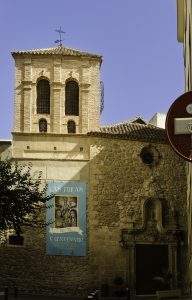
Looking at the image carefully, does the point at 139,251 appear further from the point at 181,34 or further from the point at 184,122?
the point at 184,122

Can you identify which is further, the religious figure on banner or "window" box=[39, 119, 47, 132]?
"window" box=[39, 119, 47, 132]

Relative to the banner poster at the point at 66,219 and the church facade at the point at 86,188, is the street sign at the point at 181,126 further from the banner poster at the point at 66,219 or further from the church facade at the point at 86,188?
the church facade at the point at 86,188

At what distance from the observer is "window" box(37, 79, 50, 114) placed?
28875mm

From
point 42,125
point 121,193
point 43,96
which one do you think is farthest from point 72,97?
point 121,193

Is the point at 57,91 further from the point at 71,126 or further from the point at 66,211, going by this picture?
the point at 66,211

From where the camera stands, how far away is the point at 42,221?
2588cm

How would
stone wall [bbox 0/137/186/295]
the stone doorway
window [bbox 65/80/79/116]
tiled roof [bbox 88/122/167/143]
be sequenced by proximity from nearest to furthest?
1. stone wall [bbox 0/137/186/295]
2. the stone doorway
3. tiled roof [bbox 88/122/167/143]
4. window [bbox 65/80/79/116]

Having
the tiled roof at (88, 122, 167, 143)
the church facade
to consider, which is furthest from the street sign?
the tiled roof at (88, 122, 167, 143)

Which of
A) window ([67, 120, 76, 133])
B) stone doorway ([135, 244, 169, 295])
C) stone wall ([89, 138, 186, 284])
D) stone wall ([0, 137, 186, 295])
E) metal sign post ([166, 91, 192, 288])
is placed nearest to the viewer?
metal sign post ([166, 91, 192, 288])

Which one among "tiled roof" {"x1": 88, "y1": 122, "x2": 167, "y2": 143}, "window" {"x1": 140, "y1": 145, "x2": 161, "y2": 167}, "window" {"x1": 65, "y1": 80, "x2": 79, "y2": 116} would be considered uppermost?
"window" {"x1": 65, "y1": 80, "x2": 79, "y2": 116}

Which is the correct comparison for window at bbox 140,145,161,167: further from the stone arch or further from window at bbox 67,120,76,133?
the stone arch

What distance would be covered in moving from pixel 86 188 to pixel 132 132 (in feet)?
12.9

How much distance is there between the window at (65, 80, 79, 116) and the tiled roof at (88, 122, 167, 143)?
173 cm

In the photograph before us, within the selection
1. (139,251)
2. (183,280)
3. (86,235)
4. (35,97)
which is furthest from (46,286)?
(35,97)
